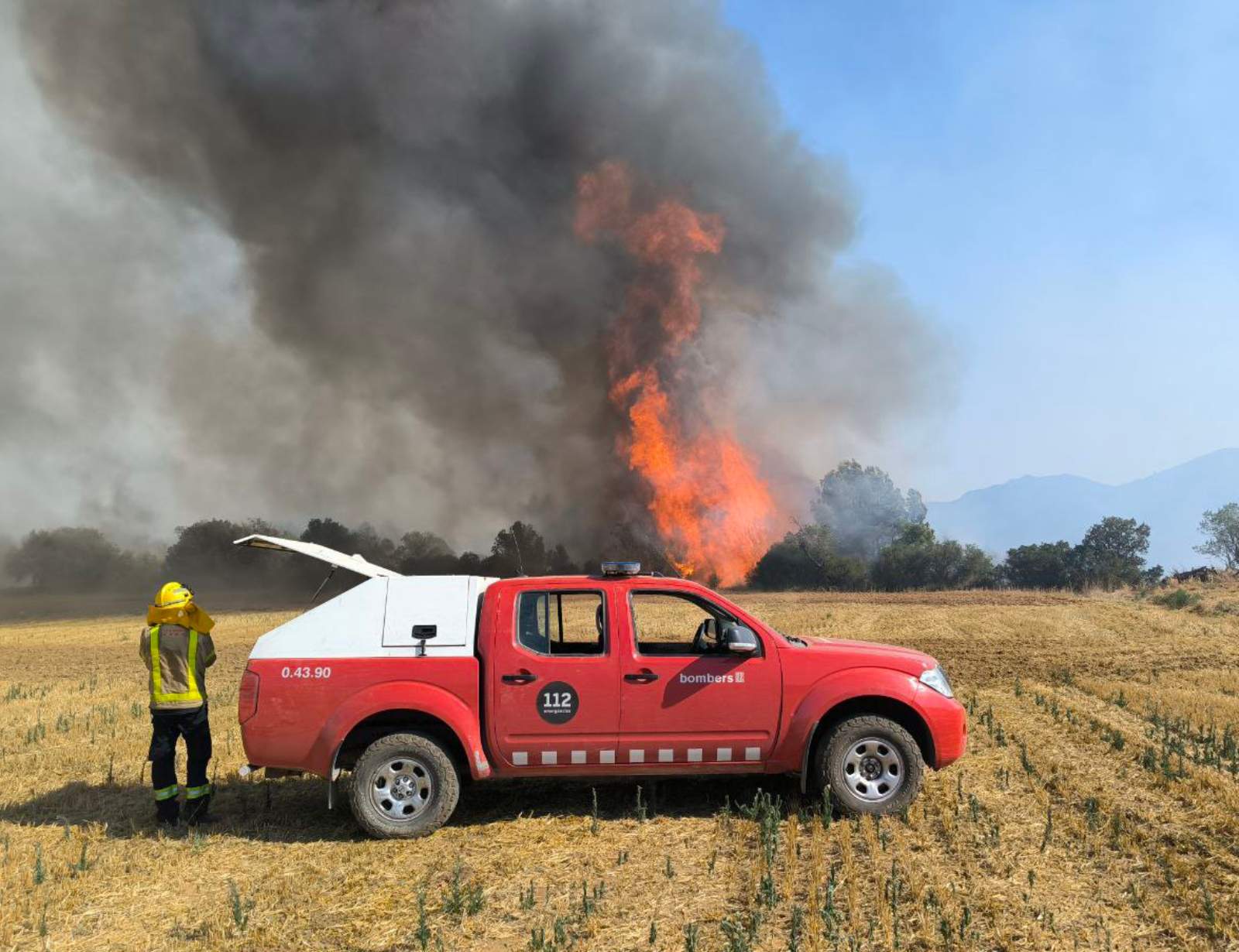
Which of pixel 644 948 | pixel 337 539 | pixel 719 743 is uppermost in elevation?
pixel 337 539

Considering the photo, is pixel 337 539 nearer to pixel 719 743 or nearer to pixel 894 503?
pixel 894 503

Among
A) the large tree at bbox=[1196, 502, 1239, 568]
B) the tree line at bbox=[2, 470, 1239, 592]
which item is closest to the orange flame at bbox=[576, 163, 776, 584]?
the tree line at bbox=[2, 470, 1239, 592]

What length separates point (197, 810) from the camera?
24.1ft

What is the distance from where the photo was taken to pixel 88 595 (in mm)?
56906

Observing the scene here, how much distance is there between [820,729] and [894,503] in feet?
156

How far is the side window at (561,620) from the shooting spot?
7.04 meters

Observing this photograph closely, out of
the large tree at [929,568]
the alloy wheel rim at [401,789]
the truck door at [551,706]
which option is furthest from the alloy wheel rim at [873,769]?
the large tree at [929,568]

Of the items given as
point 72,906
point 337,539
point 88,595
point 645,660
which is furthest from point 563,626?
point 88,595

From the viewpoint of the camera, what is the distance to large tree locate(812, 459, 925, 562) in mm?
49812

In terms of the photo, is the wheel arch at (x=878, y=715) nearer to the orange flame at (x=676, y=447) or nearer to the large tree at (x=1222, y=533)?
the orange flame at (x=676, y=447)

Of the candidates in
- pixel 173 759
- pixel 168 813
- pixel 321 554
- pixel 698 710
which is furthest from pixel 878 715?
pixel 168 813

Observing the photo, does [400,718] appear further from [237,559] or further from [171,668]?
[237,559]

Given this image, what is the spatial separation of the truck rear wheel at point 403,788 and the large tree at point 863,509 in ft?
142

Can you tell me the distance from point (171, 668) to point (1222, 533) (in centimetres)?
7080
